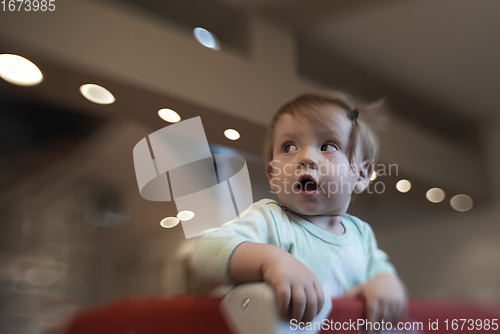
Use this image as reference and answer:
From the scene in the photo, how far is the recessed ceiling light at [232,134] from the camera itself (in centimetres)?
31

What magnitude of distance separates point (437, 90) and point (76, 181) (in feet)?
1.13

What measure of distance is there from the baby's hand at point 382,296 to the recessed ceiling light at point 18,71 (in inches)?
12.2

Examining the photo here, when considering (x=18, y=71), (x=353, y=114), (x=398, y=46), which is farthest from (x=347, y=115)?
(x=18, y=71)

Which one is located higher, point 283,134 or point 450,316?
point 283,134

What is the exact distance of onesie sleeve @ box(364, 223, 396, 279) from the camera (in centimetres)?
30

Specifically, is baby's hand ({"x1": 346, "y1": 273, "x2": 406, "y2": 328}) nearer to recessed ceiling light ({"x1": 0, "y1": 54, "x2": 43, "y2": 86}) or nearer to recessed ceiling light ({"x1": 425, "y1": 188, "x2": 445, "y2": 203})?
recessed ceiling light ({"x1": 425, "y1": 188, "x2": 445, "y2": 203})

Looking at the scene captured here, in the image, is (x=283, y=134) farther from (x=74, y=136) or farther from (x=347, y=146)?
(x=74, y=136)

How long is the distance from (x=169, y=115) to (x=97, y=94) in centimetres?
6

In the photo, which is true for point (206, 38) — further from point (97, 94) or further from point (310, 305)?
point (310, 305)

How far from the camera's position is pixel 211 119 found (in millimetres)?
319

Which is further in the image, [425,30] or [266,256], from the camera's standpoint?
[425,30]

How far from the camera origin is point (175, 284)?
0.94ft

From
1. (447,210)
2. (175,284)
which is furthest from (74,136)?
(447,210)

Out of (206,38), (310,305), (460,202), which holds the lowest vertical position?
(310,305)
